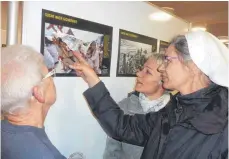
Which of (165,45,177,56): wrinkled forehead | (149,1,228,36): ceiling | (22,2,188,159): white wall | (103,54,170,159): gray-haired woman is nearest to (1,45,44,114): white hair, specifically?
(22,2,188,159): white wall

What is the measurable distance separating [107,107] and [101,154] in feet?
1.46

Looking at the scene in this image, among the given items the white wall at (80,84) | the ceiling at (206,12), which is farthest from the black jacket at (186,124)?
the ceiling at (206,12)

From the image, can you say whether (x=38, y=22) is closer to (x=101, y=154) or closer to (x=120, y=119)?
(x=120, y=119)

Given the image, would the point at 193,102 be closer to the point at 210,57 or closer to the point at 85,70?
the point at 210,57

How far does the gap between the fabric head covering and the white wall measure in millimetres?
566

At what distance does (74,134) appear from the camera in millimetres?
1283

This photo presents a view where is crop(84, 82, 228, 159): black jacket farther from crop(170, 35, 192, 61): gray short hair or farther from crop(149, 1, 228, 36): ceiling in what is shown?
crop(149, 1, 228, 36): ceiling

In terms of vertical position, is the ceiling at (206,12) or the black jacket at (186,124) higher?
the ceiling at (206,12)

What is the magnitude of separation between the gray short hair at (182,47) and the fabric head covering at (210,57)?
0.02m

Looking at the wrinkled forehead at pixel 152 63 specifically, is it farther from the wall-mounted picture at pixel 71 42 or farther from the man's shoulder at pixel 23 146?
the man's shoulder at pixel 23 146

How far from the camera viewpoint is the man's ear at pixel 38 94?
2.59 ft

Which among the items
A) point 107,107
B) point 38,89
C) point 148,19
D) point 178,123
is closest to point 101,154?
point 107,107

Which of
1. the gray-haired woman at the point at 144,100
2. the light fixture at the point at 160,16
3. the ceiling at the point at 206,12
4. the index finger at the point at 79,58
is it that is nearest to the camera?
the index finger at the point at 79,58

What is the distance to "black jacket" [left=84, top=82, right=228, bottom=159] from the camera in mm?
935
